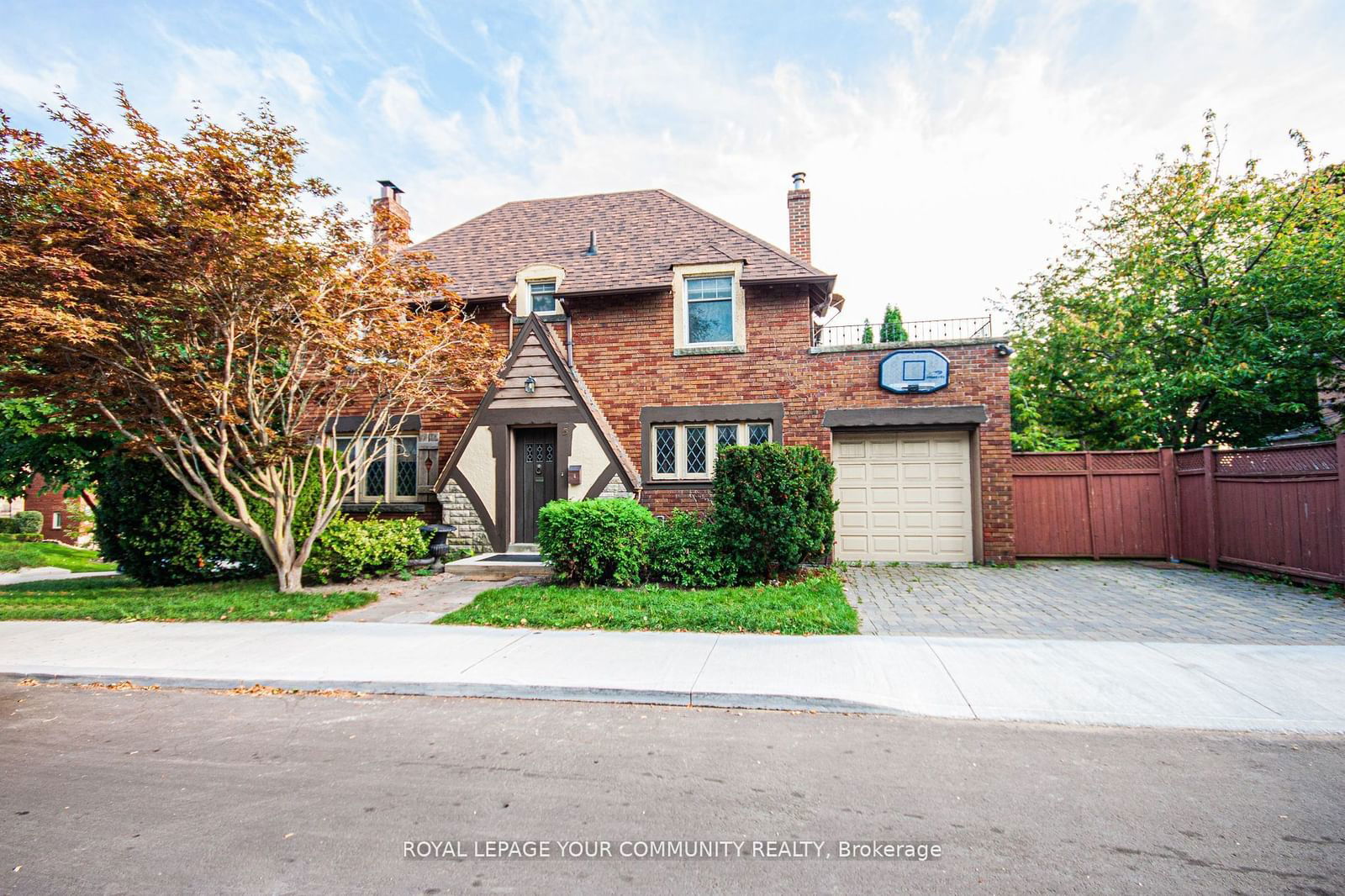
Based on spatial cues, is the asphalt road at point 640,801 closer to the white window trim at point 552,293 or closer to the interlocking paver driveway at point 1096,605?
the interlocking paver driveway at point 1096,605

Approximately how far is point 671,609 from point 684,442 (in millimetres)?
6023

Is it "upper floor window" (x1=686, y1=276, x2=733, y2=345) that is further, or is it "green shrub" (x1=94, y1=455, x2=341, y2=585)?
"upper floor window" (x1=686, y1=276, x2=733, y2=345)

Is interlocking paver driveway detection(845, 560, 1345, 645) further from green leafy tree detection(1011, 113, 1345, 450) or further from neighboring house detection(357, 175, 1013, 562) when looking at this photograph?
green leafy tree detection(1011, 113, 1345, 450)

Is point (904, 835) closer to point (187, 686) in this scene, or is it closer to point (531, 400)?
point (187, 686)

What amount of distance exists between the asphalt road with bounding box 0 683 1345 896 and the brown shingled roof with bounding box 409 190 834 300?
33.1 ft

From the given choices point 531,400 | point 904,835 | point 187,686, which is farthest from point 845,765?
point 531,400

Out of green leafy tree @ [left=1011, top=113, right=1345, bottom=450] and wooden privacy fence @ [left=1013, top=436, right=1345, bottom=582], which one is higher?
green leafy tree @ [left=1011, top=113, right=1345, bottom=450]

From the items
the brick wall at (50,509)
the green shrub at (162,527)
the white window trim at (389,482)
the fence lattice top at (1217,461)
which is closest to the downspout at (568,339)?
the white window trim at (389,482)

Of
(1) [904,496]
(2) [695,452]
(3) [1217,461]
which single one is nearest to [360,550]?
(2) [695,452]

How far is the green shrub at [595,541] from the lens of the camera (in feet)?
31.8

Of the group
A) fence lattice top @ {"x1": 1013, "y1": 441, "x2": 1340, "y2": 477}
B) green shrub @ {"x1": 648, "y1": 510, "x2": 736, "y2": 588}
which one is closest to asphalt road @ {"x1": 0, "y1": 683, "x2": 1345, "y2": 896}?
green shrub @ {"x1": 648, "y1": 510, "x2": 736, "y2": 588}

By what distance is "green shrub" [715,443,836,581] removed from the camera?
31.6 ft

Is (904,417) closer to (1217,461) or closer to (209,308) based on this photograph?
(1217,461)

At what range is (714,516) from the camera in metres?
10.1
